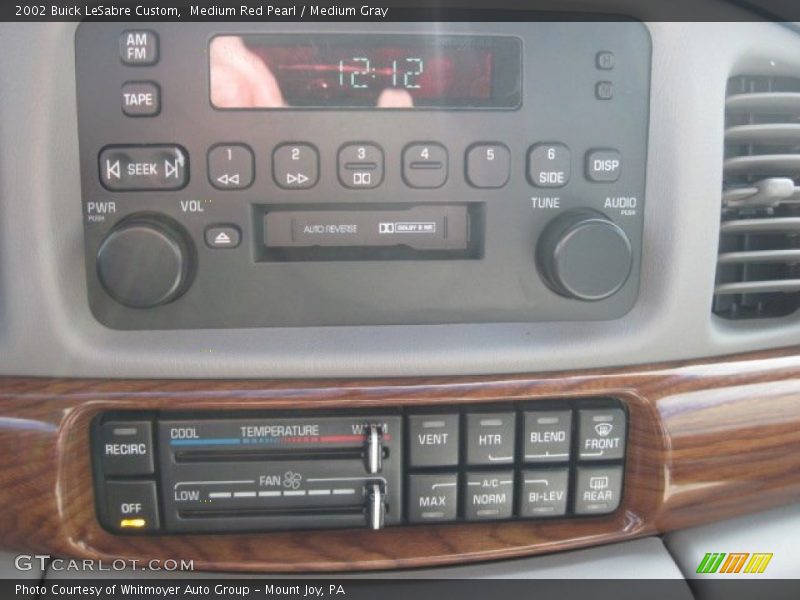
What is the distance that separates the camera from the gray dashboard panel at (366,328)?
2.43 ft

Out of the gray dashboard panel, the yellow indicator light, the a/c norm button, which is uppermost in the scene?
the gray dashboard panel

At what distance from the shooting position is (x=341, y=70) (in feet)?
2.52

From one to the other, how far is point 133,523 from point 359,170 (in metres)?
0.45

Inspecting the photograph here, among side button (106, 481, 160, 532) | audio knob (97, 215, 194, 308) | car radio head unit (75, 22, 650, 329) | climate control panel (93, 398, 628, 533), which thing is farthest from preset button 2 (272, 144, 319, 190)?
side button (106, 481, 160, 532)

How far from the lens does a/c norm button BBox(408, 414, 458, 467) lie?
2.72ft

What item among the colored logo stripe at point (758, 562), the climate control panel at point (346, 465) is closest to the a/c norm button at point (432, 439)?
the climate control panel at point (346, 465)

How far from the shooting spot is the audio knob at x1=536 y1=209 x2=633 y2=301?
2.59ft

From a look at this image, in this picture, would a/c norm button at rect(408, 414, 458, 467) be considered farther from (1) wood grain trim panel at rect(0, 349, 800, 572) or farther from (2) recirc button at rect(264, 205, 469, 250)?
(2) recirc button at rect(264, 205, 469, 250)

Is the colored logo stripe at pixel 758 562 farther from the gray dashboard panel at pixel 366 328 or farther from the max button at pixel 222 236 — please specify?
the max button at pixel 222 236

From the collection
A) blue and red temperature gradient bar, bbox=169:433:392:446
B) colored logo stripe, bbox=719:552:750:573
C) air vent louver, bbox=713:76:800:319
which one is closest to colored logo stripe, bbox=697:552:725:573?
colored logo stripe, bbox=719:552:750:573

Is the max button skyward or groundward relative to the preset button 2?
groundward

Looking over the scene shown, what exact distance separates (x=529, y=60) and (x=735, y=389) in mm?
436

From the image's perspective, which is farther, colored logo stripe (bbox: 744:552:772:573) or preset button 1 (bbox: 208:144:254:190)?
colored logo stripe (bbox: 744:552:772:573)

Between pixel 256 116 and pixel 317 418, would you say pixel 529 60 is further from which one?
pixel 317 418
